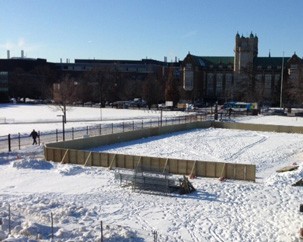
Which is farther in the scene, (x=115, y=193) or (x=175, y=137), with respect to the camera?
(x=175, y=137)

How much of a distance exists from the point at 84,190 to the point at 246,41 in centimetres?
9957

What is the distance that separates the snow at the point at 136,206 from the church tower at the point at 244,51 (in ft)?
284

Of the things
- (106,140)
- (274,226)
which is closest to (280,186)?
(274,226)

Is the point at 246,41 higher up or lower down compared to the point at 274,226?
higher up

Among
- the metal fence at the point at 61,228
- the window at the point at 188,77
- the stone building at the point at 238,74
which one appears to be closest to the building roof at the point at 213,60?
the stone building at the point at 238,74

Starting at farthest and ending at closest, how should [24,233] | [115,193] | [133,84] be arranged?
[133,84] < [115,193] < [24,233]

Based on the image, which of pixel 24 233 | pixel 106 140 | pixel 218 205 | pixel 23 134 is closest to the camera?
pixel 24 233

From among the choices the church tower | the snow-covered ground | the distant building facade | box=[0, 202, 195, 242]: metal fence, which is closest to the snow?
box=[0, 202, 195, 242]: metal fence

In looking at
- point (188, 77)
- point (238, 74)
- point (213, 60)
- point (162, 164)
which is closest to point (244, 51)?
point (238, 74)

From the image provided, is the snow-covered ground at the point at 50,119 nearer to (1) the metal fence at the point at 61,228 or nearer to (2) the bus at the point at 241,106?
(2) the bus at the point at 241,106

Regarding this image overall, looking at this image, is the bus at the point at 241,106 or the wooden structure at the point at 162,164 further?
the bus at the point at 241,106

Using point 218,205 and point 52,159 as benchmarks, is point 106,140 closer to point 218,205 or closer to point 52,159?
point 52,159

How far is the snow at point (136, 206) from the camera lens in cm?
1438

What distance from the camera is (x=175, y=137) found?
134 ft
